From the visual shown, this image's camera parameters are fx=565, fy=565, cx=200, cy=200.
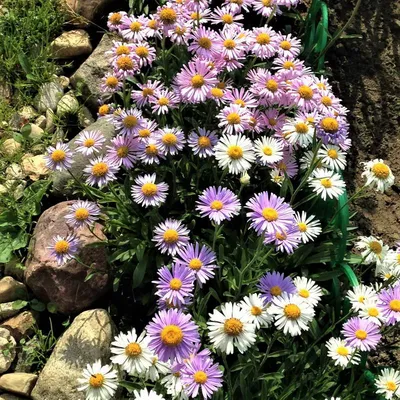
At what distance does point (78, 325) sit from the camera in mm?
2609

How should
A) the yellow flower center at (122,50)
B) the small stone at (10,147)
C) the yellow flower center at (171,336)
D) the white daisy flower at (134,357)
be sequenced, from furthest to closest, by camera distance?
the small stone at (10,147)
the yellow flower center at (122,50)
the white daisy flower at (134,357)
the yellow flower center at (171,336)

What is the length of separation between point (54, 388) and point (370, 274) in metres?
1.70

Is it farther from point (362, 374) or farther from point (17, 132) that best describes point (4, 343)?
point (362, 374)

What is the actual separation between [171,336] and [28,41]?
8.22 feet

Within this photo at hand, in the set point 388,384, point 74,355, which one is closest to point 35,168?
point 74,355

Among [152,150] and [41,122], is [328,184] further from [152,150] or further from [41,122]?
[41,122]

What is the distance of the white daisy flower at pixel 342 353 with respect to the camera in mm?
2230

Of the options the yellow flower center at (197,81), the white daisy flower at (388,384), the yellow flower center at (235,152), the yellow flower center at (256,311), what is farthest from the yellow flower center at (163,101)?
the white daisy flower at (388,384)

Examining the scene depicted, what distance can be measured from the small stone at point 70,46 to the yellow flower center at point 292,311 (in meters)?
2.32

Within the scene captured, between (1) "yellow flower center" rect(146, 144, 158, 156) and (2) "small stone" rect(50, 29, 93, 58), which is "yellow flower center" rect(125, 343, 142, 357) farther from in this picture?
(2) "small stone" rect(50, 29, 93, 58)

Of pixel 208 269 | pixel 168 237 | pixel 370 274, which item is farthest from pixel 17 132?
pixel 370 274

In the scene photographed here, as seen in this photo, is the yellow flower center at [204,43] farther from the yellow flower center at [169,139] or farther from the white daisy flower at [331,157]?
the white daisy flower at [331,157]

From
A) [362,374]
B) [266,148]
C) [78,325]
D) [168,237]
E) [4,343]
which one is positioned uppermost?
[266,148]

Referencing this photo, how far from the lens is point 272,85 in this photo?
2.78 m
